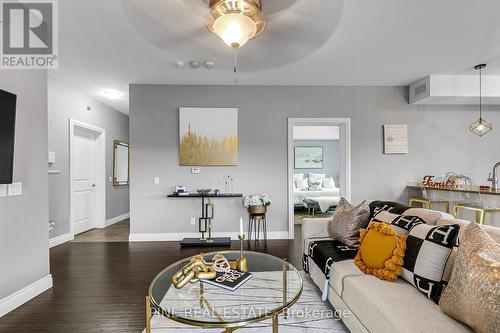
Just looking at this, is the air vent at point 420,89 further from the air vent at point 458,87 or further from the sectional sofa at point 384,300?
the sectional sofa at point 384,300

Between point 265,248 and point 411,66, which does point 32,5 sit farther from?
point 411,66

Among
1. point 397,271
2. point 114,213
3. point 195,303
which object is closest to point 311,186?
point 114,213

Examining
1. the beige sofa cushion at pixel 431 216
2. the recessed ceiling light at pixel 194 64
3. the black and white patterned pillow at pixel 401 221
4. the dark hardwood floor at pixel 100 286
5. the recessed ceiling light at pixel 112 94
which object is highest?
the recessed ceiling light at pixel 194 64

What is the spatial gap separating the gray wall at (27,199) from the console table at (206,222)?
5.90 ft

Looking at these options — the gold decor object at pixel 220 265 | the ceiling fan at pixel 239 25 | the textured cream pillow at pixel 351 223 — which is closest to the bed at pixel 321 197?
the textured cream pillow at pixel 351 223

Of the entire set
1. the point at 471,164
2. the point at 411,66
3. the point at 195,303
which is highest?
the point at 411,66

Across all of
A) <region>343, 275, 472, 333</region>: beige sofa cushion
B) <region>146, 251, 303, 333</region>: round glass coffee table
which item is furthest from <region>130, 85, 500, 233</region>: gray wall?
<region>343, 275, 472, 333</region>: beige sofa cushion

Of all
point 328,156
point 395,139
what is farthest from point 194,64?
point 328,156

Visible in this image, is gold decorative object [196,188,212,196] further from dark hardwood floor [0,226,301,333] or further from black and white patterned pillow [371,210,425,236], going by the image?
black and white patterned pillow [371,210,425,236]

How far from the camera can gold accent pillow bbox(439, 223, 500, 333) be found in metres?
0.99

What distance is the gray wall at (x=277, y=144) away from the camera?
4211mm

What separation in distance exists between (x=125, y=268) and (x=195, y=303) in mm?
2056

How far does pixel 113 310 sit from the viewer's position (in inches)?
83.7

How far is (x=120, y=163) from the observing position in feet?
19.5
